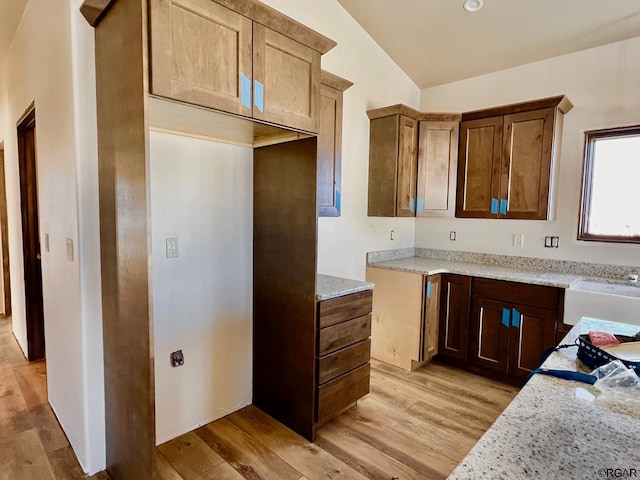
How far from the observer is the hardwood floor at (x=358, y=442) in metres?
1.88

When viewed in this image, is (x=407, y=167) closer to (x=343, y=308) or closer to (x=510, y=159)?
(x=510, y=159)

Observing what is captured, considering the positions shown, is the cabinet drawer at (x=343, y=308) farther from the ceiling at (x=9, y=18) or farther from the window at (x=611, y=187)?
the ceiling at (x=9, y=18)

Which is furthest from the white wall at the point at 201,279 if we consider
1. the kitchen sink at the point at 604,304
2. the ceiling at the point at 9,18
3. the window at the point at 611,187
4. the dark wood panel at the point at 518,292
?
the window at the point at 611,187

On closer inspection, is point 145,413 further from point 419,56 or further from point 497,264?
point 419,56

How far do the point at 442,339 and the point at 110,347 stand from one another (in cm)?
261

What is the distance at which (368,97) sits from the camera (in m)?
3.23

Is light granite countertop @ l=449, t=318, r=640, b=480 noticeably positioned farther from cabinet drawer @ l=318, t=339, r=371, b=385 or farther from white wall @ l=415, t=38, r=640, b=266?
white wall @ l=415, t=38, r=640, b=266

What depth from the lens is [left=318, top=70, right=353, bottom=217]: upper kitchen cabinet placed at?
2477 millimetres

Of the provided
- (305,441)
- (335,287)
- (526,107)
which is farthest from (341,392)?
(526,107)

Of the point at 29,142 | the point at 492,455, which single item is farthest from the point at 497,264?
the point at 29,142

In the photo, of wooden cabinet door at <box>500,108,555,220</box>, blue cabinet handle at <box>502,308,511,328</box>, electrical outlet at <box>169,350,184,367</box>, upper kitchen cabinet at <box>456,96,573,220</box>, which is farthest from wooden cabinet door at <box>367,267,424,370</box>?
electrical outlet at <box>169,350,184,367</box>

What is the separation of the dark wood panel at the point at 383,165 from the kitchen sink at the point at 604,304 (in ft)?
4.75

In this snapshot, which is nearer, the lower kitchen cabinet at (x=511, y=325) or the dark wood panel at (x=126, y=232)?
the dark wood panel at (x=126, y=232)

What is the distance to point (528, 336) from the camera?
2.73m
